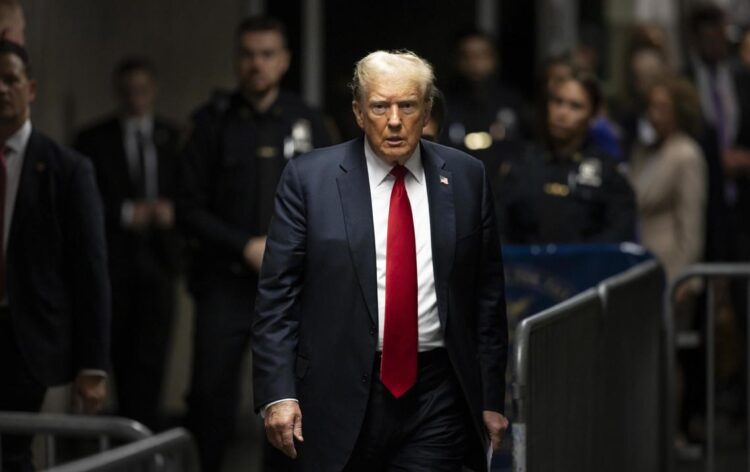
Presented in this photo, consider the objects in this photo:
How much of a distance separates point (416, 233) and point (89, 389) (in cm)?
175

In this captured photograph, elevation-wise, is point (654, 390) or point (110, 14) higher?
point (110, 14)

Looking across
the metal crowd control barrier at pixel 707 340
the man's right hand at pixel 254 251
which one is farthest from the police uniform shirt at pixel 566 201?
the man's right hand at pixel 254 251

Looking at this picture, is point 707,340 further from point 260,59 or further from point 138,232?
point 138,232

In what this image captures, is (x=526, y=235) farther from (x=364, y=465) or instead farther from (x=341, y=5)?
(x=341, y=5)

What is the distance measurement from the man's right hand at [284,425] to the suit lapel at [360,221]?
0.37 m

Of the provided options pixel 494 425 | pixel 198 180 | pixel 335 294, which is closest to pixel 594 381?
pixel 494 425

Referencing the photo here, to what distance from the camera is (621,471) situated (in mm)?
7883

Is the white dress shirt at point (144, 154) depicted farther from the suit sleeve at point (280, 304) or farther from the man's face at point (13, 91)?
the suit sleeve at point (280, 304)

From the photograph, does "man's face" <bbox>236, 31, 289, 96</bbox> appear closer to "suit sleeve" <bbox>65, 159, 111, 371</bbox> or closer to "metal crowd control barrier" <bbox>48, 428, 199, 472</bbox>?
"suit sleeve" <bbox>65, 159, 111, 371</bbox>

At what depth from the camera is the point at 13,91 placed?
270 inches

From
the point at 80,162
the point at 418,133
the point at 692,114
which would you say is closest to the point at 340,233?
the point at 418,133

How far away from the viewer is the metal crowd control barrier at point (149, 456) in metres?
4.68

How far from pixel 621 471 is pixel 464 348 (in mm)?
2215

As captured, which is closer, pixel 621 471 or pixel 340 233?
pixel 340 233
